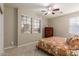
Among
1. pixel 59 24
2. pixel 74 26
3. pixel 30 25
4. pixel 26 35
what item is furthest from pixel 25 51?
pixel 74 26

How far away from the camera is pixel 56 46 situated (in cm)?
152

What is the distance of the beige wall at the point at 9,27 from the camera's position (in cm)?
150

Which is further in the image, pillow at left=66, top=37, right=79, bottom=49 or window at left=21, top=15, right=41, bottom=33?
window at left=21, top=15, right=41, bottom=33

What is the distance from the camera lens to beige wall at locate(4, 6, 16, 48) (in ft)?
4.91

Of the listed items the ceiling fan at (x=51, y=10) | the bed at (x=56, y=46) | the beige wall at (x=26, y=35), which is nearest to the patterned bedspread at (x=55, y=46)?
the bed at (x=56, y=46)

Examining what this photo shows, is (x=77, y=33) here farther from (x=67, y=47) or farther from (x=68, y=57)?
(x=68, y=57)

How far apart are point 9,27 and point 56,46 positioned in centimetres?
79

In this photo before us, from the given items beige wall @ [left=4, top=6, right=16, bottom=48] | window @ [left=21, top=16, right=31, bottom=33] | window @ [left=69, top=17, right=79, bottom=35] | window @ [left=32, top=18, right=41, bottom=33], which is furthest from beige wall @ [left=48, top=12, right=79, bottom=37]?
beige wall @ [left=4, top=6, right=16, bottom=48]

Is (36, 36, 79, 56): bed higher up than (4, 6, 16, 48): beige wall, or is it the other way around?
(4, 6, 16, 48): beige wall

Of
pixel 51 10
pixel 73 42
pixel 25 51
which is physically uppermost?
pixel 51 10

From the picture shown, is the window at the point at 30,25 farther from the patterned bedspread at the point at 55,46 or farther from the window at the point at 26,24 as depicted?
the patterned bedspread at the point at 55,46

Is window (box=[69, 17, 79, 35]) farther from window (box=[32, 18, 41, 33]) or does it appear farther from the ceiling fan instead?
window (box=[32, 18, 41, 33])

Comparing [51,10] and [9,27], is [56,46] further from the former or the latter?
[9,27]

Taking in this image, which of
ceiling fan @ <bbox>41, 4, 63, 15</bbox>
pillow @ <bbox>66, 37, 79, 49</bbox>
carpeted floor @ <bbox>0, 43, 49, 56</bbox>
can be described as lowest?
carpeted floor @ <bbox>0, 43, 49, 56</bbox>
